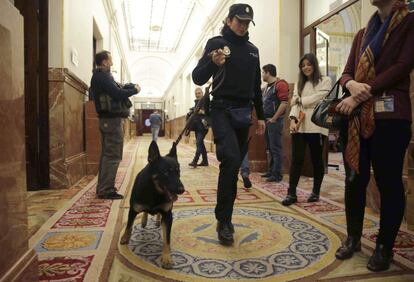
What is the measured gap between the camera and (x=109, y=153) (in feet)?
14.2

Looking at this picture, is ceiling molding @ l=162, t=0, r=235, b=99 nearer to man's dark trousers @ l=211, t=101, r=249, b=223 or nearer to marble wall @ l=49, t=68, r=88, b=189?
marble wall @ l=49, t=68, r=88, b=189

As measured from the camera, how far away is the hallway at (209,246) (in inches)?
84.5

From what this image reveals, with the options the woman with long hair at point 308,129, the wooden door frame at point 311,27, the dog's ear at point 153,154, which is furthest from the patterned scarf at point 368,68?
the wooden door frame at point 311,27

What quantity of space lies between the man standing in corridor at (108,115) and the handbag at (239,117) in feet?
6.48

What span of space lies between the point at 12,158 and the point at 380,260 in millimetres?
2208

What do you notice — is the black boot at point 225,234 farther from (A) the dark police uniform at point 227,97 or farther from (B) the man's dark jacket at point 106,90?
(B) the man's dark jacket at point 106,90

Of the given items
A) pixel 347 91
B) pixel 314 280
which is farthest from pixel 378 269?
pixel 347 91

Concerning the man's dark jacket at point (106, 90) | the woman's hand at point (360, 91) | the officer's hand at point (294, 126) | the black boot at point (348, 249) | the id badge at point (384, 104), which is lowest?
the black boot at point (348, 249)

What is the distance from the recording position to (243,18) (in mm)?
2662

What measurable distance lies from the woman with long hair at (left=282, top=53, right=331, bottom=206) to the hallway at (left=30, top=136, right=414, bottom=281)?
285 mm

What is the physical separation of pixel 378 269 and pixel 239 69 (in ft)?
5.58

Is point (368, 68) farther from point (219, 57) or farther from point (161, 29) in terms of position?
point (161, 29)

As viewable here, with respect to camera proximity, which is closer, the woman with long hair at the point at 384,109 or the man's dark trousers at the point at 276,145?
the woman with long hair at the point at 384,109

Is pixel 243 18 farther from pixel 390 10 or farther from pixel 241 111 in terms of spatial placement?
pixel 390 10
